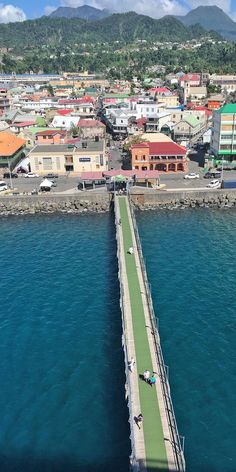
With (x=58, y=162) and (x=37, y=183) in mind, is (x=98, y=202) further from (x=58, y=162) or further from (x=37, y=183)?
(x=58, y=162)

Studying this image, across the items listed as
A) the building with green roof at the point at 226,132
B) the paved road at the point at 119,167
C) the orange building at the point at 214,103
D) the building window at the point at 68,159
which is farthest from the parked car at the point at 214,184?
the orange building at the point at 214,103

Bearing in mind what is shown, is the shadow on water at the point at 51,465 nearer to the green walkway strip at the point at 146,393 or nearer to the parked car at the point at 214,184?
the green walkway strip at the point at 146,393

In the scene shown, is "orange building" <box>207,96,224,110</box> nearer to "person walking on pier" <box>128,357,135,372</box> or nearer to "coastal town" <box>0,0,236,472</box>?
"coastal town" <box>0,0,236,472</box>

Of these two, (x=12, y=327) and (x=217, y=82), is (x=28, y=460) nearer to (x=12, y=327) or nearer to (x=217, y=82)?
(x=12, y=327)

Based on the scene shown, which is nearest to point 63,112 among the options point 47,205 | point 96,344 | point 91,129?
point 91,129

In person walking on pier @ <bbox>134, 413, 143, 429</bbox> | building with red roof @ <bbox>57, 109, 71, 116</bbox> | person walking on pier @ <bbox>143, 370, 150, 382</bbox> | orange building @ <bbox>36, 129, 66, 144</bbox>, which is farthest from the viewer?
building with red roof @ <bbox>57, 109, 71, 116</bbox>

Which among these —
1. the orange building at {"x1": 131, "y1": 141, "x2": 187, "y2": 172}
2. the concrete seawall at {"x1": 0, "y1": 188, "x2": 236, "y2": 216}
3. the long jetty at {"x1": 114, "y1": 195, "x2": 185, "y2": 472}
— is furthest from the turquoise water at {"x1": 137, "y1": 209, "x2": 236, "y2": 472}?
the orange building at {"x1": 131, "y1": 141, "x2": 187, "y2": 172}

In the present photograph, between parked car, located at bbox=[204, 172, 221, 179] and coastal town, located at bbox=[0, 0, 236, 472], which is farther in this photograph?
parked car, located at bbox=[204, 172, 221, 179]
